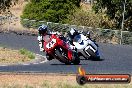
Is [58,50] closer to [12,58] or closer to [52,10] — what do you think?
[12,58]

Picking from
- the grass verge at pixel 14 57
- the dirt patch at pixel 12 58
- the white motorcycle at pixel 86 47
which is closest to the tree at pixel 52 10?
the grass verge at pixel 14 57

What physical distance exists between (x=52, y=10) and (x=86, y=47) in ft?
87.1

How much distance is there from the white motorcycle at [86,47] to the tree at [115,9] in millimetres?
18030

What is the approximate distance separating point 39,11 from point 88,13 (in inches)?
249

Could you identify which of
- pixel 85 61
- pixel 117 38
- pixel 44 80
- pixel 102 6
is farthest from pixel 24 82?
pixel 102 6

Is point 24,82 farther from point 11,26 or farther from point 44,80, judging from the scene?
point 11,26

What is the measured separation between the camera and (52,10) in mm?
52000

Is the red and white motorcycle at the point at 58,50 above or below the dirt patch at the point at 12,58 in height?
above

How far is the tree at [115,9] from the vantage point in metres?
43.8

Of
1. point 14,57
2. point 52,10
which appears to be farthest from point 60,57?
point 52,10

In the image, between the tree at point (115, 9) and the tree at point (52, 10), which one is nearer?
the tree at point (115, 9)

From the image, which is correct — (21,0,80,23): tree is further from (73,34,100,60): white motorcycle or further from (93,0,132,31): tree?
(73,34,100,60): white motorcycle

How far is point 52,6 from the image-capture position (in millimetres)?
52469

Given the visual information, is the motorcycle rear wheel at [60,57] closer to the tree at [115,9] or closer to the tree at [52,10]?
the tree at [115,9]
